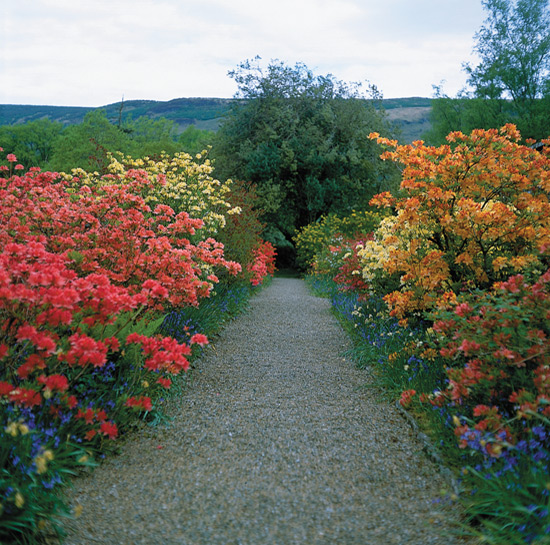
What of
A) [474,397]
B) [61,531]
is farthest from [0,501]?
[474,397]

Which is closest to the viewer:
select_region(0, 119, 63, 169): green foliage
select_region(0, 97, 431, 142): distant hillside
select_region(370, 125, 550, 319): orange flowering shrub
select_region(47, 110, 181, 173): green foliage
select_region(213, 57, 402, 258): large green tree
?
select_region(370, 125, 550, 319): orange flowering shrub

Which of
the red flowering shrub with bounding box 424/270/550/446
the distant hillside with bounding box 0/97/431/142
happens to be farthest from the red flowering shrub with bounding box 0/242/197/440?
the distant hillside with bounding box 0/97/431/142

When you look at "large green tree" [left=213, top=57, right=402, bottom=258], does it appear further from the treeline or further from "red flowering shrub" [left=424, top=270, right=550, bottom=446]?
"red flowering shrub" [left=424, top=270, right=550, bottom=446]

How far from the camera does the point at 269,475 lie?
2.73 meters

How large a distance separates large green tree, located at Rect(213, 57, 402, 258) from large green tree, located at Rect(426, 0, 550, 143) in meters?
7.69

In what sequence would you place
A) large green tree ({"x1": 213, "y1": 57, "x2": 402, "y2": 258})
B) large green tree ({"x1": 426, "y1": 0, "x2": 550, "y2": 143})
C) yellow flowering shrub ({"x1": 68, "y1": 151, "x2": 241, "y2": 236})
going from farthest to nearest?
large green tree ({"x1": 426, "y1": 0, "x2": 550, "y2": 143}) → large green tree ({"x1": 213, "y1": 57, "x2": 402, "y2": 258}) → yellow flowering shrub ({"x1": 68, "y1": 151, "x2": 241, "y2": 236})

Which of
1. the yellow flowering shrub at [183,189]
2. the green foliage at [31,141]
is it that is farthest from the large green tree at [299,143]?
the green foliage at [31,141]

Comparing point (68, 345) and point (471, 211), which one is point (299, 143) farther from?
point (68, 345)

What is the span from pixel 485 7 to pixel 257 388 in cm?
2617

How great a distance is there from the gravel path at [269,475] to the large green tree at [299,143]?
46.3 ft

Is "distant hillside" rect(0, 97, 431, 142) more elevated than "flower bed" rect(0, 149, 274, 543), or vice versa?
"distant hillside" rect(0, 97, 431, 142)

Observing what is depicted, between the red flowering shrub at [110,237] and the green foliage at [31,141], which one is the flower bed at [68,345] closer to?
the red flowering shrub at [110,237]

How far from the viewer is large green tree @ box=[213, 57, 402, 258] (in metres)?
17.8

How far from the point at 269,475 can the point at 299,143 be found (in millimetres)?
16492
